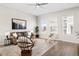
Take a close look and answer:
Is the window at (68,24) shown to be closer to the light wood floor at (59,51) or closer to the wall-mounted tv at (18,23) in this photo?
the light wood floor at (59,51)

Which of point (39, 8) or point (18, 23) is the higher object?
point (39, 8)

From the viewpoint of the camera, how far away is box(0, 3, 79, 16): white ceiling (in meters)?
2.17

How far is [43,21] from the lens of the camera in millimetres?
2586

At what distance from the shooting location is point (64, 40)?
95.7 inches

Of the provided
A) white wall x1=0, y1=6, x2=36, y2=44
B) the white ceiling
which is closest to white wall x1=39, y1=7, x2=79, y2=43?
the white ceiling

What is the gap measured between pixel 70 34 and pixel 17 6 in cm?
159

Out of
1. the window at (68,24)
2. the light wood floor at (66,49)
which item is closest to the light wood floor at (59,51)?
the light wood floor at (66,49)

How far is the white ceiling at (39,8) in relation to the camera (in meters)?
2.17

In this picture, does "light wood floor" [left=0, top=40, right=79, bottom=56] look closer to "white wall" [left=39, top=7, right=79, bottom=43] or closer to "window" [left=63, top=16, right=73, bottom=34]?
"white wall" [left=39, top=7, right=79, bottom=43]

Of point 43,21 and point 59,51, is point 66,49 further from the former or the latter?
point 43,21

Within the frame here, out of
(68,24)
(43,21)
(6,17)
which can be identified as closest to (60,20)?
(68,24)

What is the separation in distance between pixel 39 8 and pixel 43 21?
1.35 feet

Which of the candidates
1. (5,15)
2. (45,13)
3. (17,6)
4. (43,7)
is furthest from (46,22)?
(5,15)

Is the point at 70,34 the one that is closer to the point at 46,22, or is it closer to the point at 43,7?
the point at 46,22
